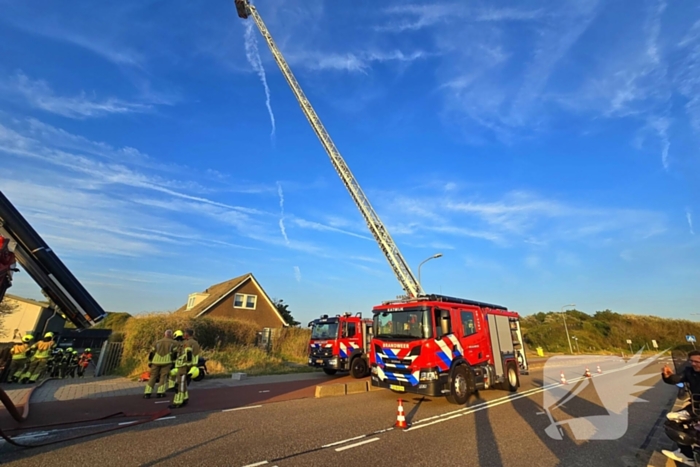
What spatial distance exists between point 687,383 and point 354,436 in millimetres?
5162

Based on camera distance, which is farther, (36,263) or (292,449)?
(36,263)

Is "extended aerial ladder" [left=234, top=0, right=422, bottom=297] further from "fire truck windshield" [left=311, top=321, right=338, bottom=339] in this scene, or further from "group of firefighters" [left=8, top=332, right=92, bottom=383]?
"group of firefighters" [left=8, top=332, right=92, bottom=383]

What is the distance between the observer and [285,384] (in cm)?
1262

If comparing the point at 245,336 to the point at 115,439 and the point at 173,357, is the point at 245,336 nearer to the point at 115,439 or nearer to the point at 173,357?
the point at 173,357

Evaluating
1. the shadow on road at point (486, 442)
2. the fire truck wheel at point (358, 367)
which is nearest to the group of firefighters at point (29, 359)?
the fire truck wheel at point (358, 367)

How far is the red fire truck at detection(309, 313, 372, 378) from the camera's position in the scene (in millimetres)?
14562

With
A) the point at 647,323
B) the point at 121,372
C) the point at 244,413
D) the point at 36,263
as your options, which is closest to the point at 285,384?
the point at 244,413

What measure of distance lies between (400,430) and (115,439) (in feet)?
16.2

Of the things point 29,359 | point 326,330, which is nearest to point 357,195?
point 326,330

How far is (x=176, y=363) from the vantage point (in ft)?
25.6

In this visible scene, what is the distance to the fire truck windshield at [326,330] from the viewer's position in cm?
1499

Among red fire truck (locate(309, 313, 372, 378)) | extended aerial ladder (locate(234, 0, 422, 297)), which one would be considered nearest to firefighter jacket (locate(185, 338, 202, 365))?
red fire truck (locate(309, 313, 372, 378))

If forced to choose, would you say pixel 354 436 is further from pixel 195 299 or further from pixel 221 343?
pixel 195 299

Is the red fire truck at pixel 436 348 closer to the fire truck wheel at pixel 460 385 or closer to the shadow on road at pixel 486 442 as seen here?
the fire truck wheel at pixel 460 385
